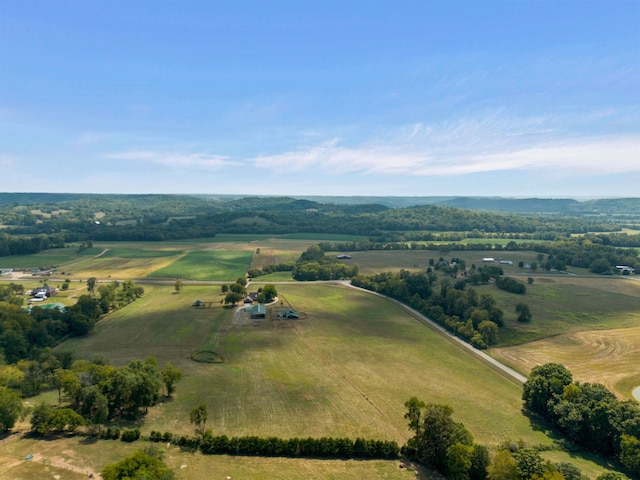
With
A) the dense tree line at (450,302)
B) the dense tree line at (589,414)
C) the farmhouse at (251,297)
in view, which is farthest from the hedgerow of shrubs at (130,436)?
the dense tree line at (450,302)

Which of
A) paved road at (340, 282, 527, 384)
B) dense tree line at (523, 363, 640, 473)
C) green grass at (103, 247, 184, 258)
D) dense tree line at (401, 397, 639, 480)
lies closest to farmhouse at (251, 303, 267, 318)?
paved road at (340, 282, 527, 384)

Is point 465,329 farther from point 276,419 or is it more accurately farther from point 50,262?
point 50,262

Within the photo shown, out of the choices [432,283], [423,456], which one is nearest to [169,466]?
[423,456]

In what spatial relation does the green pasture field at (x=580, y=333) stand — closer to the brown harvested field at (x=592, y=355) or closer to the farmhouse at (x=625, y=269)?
the brown harvested field at (x=592, y=355)

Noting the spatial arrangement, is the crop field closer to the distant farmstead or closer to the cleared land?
the cleared land

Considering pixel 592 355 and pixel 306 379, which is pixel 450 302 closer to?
pixel 592 355

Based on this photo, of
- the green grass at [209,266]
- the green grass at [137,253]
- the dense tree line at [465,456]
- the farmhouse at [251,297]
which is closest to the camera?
the dense tree line at [465,456]
